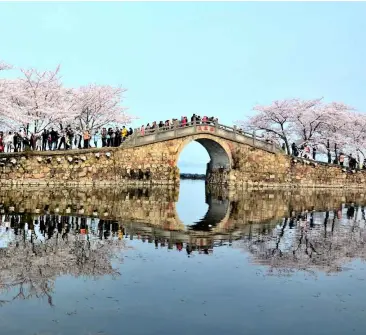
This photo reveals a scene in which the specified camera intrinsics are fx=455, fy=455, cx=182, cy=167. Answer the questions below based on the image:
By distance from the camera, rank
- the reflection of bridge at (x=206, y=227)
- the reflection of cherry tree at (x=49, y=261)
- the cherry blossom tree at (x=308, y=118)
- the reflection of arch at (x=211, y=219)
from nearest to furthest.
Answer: the reflection of cherry tree at (x=49, y=261), the reflection of bridge at (x=206, y=227), the reflection of arch at (x=211, y=219), the cherry blossom tree at (x=308, y=118)

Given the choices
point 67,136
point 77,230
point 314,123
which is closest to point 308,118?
point 314,123

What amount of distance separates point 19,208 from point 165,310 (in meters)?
13.6

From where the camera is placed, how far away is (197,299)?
7984 millimetres

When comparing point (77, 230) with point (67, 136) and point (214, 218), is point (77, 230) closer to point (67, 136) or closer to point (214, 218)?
point (214, 218)

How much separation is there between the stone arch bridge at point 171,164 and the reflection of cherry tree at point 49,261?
2333cm

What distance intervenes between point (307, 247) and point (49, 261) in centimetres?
702

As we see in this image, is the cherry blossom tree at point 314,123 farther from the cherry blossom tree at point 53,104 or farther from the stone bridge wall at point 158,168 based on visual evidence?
the cherry blossom tree at point 53,104

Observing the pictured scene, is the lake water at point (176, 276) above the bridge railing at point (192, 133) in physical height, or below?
below

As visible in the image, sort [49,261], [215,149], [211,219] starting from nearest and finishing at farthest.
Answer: [49,261] < [211,219] < [215,149]

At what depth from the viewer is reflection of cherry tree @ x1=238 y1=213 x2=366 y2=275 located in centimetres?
1078

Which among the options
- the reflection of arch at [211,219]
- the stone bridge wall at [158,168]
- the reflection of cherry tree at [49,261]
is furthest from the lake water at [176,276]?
the stone bridge wall at [158,168]

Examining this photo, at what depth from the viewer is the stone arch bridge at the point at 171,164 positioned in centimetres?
3534

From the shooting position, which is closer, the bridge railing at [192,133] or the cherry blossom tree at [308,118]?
the bridge railing at [192,133]

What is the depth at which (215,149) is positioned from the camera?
46.6 m
